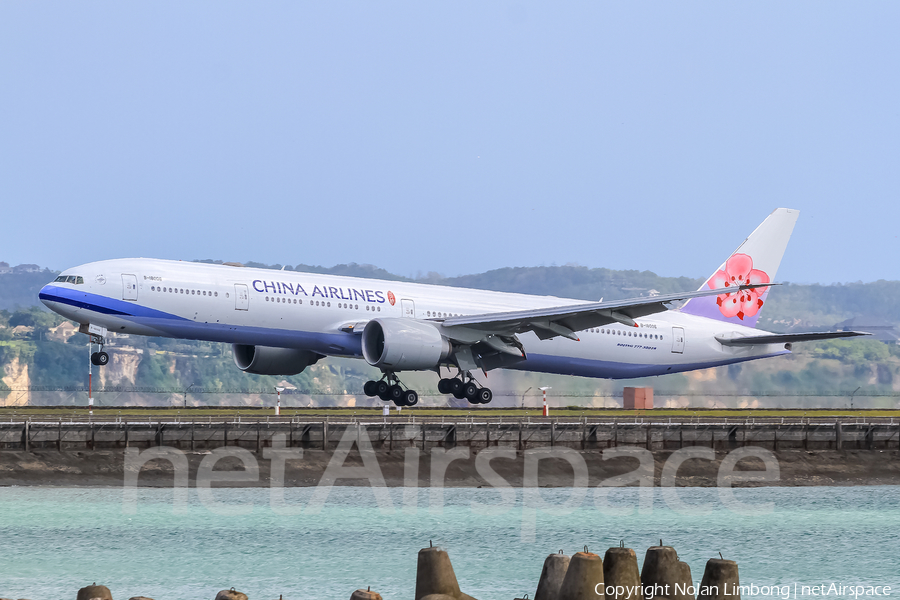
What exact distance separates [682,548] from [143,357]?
325 ft

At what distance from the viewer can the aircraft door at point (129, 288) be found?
137 feet

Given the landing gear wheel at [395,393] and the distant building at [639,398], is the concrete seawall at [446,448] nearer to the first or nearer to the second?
the landing gear wheel at [395,393]

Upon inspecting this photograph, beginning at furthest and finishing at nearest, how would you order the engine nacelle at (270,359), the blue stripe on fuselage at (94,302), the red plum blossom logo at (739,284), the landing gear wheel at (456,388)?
the red plum blossom logo at (739,284) → the engine nacelle at (270,359) → the landing gear wheel at (456,388) → the blue stripe on fuselage at (94,302)

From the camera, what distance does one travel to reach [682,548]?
37.3 metres

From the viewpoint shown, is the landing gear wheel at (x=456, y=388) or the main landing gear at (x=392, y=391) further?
the landing gear wheel at (x=456, y=388)

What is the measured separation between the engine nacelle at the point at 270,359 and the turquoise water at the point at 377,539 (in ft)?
21.7

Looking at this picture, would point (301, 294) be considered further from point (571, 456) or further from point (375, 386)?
point (571, 456)

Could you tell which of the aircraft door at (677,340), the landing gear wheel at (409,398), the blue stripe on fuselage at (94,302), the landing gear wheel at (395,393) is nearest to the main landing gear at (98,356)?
the blue stripe on fuselage at (94,302)

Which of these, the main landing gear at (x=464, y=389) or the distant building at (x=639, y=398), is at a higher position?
the main landing gear at (x=464, y=389)

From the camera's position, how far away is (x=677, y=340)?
54344mm

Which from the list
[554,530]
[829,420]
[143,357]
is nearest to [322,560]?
[554,530]

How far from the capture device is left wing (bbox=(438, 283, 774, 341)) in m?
44.7

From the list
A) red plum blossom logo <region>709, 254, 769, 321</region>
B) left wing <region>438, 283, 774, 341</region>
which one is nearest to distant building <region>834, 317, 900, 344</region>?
red plum blossom logo <region>709, 254, 769, 321</region>

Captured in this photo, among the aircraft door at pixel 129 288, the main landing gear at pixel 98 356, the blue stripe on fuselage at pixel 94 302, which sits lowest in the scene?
the main landing gear at pixel 98 356
